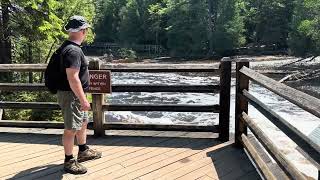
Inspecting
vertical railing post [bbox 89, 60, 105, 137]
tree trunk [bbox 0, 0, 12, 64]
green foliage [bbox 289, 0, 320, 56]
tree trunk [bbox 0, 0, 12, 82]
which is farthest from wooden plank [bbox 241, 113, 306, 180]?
green foliage [bbox 289, 0, 320, 56]

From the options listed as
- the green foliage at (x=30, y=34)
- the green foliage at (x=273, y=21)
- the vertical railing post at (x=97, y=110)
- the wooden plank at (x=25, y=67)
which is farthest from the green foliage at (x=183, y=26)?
the wooden plank at (x=25, y=67)

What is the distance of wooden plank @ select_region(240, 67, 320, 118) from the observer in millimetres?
2867

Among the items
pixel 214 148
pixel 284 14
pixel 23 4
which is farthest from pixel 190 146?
pixel 284 14

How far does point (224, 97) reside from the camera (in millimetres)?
5738

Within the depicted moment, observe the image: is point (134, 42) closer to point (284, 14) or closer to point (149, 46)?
point (149, 46)

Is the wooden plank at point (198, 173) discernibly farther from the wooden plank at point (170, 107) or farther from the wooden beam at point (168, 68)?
the wooden beam at point (168, 68)

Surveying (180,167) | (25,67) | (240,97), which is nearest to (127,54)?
(25,67)

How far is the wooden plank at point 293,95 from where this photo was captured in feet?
9.41

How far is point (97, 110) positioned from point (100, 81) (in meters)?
0.51

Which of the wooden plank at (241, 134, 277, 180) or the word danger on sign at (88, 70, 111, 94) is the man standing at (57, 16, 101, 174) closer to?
the word danger on sign at (88, 70, 111, 94)

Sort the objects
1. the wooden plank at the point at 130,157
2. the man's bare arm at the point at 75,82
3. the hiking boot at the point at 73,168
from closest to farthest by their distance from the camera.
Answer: the man's bare arm at the point at 75,82 < the hiking boot at the point at 73,168 < the wooden plank at the point at 130,157

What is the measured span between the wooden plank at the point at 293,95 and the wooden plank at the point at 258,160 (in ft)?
2.75

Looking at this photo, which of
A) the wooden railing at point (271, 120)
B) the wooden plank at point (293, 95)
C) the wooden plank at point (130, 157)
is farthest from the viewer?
the wooden plank at point (130, 157)

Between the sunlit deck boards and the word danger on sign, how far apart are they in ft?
2.57
